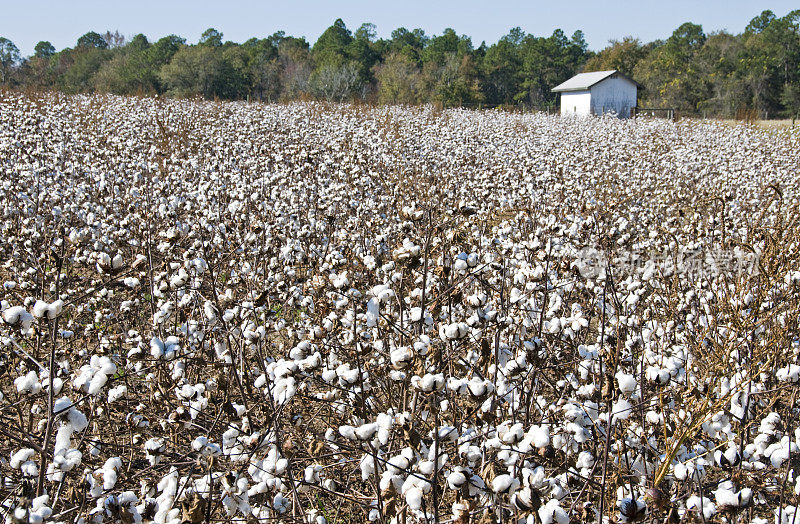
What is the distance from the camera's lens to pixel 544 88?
6581 cm

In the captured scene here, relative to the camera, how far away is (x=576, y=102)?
4222 cm

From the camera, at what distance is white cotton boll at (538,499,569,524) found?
1.45 m

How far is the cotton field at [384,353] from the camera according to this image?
1.70 metres

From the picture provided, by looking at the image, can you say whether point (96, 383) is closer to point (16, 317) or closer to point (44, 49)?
point (16, 317)

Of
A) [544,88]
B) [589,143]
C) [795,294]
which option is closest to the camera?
[795,294]

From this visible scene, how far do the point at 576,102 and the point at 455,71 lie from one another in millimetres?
16919

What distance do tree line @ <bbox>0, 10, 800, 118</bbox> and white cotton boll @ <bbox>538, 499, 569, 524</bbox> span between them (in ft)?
76.3

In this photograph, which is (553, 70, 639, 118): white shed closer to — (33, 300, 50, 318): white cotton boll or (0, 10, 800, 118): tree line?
(0, 10, 800, 118): tree line

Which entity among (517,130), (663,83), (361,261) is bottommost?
(361,261)

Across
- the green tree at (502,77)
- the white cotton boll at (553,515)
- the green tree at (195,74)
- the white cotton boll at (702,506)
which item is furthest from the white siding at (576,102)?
the white cotton boll at (553,515)

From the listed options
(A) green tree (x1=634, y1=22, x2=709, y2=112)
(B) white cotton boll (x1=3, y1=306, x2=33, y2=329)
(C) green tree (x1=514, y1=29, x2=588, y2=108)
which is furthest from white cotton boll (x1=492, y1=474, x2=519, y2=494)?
(C) green tree (x1=514, y1=29, x2=588, y2=108)

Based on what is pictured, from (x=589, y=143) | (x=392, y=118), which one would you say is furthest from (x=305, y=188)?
(x=392, y=118)

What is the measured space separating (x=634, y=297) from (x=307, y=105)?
18455mm

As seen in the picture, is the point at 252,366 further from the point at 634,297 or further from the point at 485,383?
the point at 634,297
